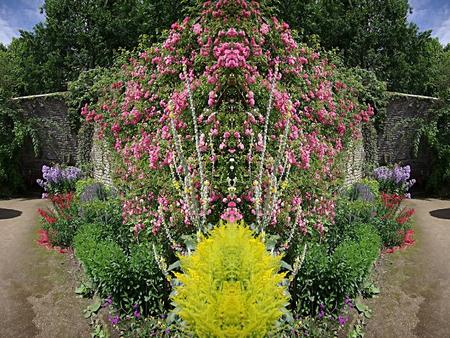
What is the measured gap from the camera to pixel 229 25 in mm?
4914

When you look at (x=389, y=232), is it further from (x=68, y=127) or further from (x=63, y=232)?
(x=68, y=127)

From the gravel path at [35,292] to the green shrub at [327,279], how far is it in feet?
9.22

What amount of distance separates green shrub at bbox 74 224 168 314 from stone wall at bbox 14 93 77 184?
9.71m

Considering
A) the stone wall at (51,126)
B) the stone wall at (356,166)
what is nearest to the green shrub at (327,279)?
Result: the stone wall at (356,166)

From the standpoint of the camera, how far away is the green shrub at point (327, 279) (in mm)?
5688

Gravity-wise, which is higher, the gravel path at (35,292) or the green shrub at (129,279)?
the green shrub at (129,279)

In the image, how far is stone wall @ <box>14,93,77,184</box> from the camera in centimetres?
1473

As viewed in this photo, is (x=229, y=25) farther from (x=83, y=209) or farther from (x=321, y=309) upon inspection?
(x=83, y=209)

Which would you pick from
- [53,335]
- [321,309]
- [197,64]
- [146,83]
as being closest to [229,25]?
[197,64]

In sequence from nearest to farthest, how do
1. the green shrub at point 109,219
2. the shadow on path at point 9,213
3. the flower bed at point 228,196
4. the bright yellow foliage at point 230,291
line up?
the bright yellow foliage at point 230,291 < the flower bed at point 228,196 < the green shrub at point 109,219 < the shadow on path at point 9,213

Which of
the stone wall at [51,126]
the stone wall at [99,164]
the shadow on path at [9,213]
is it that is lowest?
the shadow on path at [9,213]

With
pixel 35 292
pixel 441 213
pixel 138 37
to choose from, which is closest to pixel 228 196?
pixel 35 292

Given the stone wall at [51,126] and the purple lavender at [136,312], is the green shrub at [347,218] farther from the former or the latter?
the stone wall at [51,126]

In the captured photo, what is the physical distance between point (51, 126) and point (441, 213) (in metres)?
12.3
